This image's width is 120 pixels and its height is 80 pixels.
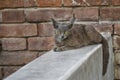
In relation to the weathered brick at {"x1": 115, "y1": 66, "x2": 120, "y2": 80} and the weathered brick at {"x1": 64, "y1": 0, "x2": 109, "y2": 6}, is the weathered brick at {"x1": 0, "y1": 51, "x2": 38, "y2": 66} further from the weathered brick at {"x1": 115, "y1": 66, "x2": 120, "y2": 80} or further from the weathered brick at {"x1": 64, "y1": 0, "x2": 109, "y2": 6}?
the weathered brick at {"x1": 115, "y1": 66, "x2": 120, "y2": 80}

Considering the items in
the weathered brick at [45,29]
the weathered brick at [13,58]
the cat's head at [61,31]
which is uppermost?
the cat's head at [61,31]

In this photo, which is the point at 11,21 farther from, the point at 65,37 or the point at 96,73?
the point at 96,73

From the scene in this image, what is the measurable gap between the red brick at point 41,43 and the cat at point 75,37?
40 centimetres

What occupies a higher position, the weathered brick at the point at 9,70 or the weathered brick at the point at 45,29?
the weathered brick at the point at 45,29

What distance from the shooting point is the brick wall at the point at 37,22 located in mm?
2809

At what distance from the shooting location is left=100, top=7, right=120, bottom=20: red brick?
2793 mm

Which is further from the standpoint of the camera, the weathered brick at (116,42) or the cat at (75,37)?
the weathered brick at (116,42)

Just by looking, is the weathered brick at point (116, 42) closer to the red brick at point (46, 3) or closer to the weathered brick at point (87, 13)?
Result: the weathered brick at point (87, 13)

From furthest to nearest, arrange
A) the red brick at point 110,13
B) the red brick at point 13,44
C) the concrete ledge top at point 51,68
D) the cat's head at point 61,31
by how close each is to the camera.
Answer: the red brick at point 13,44 → the red brick at point 110,13 → the cat's head at point 61,31 → the concrete ledge top at point 51,68

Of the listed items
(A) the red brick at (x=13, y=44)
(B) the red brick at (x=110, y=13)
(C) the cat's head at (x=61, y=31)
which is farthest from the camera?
(A) the red brick at (x=13, y=44)

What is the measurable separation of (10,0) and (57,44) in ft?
2.32

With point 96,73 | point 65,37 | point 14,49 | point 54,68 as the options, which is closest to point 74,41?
point 65,37

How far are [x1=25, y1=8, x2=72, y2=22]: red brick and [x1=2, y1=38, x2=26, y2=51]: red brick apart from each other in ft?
0.58

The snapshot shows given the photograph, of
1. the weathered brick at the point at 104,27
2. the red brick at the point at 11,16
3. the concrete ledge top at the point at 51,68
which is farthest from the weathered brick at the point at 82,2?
the concrete ledge top at the point at 51,68
